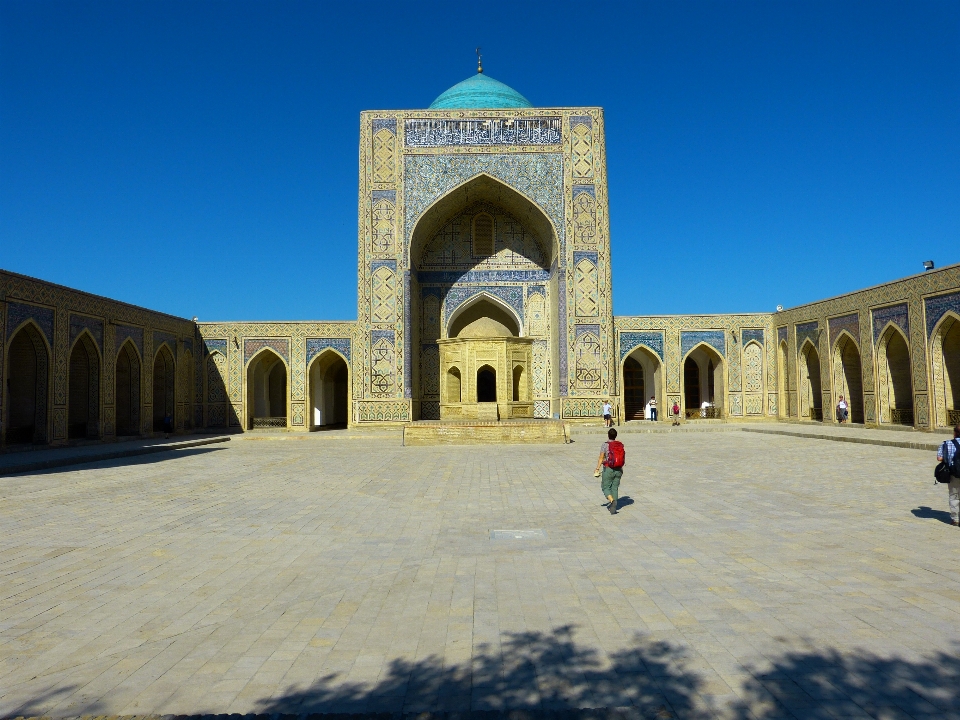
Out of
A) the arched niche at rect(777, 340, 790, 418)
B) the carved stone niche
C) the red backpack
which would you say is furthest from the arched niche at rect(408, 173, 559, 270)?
the red backpack

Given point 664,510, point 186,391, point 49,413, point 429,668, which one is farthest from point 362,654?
point 186,391

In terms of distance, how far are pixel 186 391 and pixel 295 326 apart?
3.93m

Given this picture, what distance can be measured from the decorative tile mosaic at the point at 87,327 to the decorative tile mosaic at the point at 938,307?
20.0m

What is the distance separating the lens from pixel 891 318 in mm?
17578

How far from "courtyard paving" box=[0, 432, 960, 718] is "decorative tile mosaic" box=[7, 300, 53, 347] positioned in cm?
736

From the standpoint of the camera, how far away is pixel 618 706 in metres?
2.59

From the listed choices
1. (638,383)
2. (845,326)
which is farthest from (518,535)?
(638,383)

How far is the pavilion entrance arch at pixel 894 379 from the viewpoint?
712 inches

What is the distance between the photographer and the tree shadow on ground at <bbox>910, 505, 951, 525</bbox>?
607 cm

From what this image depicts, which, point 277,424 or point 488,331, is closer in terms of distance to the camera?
point 488,331

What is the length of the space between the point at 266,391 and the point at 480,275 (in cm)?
910

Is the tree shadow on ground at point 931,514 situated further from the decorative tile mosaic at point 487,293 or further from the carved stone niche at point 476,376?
the decorative tile mosaic at point 487,293

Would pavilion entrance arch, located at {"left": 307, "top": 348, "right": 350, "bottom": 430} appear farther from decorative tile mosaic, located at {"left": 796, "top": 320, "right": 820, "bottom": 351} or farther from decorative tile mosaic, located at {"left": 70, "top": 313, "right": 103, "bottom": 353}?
decorative tile mosaic, located at {"left": 796, "top": 320, "right": 820, "bottom": 351}

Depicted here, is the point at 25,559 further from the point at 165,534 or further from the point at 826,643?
the point at 826,643
